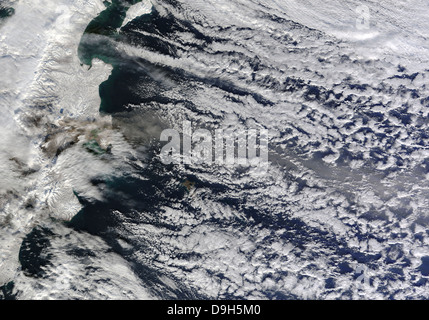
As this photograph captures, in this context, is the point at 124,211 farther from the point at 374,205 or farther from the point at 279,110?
A: the point at 374,205

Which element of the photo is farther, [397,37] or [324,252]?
[397,37]

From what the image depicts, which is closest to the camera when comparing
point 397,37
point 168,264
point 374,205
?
point 168,264

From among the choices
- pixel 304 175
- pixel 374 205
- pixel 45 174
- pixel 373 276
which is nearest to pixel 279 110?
pixel 304 175
